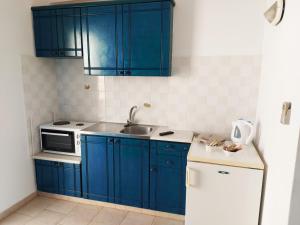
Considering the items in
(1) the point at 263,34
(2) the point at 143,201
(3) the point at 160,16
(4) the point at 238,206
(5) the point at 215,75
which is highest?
(3) the point at 160,16

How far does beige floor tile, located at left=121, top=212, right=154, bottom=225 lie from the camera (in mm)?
2416

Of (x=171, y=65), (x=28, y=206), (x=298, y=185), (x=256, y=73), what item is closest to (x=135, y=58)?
(x=171, y=65)

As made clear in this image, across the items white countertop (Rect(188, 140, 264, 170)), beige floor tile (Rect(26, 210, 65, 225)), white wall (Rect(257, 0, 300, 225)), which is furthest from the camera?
beige floor tile (Rect(26, 210, 65, 225))

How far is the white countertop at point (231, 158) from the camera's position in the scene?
177 cm

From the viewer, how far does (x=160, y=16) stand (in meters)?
2.32

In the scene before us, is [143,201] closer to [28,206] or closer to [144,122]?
[144,122]

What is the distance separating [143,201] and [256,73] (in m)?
1.89

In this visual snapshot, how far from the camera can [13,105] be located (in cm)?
251

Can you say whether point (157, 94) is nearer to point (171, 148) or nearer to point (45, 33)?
point (171, 148)

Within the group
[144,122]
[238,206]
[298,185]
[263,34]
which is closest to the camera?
[298,185]

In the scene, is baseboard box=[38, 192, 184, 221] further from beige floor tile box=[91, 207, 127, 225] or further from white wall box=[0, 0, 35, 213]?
white wall box=[0, 0, 35, 213]

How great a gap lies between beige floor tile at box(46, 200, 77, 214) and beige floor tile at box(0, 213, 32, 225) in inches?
10.4

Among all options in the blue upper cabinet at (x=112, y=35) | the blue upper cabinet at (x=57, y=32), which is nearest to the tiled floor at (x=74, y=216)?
the blue upper cabinet at (x=112, y=35)

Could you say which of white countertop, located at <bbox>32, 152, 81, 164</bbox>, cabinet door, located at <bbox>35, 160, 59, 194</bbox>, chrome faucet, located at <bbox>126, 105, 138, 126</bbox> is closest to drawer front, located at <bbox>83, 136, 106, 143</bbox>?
white countertop, located at <bbox>32, 152, 81, 164</bbox>
